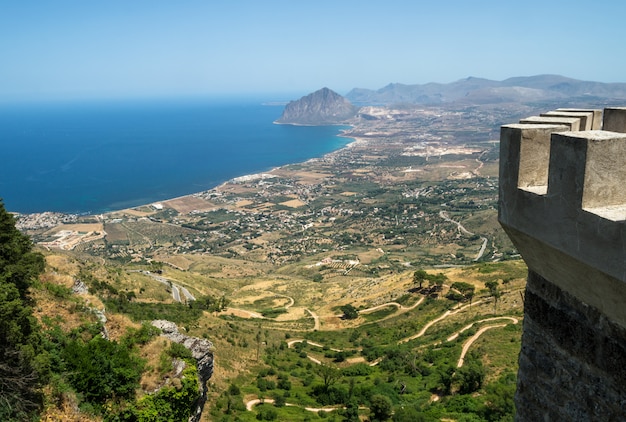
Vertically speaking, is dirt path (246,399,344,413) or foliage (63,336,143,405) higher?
foliage (63,336,143,405)

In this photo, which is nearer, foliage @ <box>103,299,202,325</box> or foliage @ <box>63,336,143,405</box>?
foliage @ <box>63,336,143,405</box>

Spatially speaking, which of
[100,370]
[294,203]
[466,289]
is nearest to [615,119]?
[100,370]

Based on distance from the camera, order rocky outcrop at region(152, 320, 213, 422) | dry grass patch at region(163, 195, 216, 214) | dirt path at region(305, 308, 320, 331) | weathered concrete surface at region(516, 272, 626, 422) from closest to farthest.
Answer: weathered concrete surface at region(516, 272, 626, 422) → rocky outcrop at region(152, 320, 213, 422) → dirt path at region(305, 308, 320, 331) → dry grass patch at region(163, 195, 216, 214)

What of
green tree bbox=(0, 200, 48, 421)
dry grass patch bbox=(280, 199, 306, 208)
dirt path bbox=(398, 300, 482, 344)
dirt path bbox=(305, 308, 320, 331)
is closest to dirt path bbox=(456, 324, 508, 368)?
dirt path bbox=(398, 300, 482, 344)

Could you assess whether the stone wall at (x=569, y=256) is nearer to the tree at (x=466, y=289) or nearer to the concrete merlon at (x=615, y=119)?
the concrete merlon at (x=615, y=119)

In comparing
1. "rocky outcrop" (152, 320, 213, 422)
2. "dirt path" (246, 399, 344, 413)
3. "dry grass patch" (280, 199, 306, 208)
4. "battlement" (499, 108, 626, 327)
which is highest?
"battlement" (499, 108, 626, 327)

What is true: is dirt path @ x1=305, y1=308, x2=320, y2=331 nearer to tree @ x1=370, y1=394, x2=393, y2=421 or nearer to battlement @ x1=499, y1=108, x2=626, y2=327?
tree @ x1=370, y1=394, x2=393, y2=421
